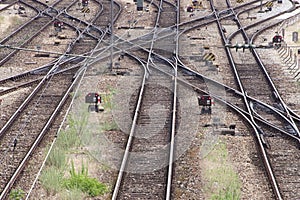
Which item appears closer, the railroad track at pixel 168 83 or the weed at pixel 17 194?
the weed at pixel 17 194

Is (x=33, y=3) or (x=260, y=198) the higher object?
(x=33, y=3)

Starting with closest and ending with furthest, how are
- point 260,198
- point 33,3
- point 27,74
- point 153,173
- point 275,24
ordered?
1. point 260,198
2. point 153,173
3. point 27,74
4. point 275,24
5. point 33,3

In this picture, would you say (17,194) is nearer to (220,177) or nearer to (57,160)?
(57,160)

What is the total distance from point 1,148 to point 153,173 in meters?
4.19

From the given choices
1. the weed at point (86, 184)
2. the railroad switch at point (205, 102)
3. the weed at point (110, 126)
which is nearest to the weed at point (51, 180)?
the weed at point (86, 184)

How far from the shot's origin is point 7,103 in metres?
19.5

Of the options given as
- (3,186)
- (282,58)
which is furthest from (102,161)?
(282,58)

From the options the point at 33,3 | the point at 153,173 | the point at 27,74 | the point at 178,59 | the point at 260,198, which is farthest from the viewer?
the point at 33,3

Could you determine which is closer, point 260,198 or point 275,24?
point 260,198

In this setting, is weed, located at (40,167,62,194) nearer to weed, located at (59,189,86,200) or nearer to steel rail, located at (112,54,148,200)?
weed, located at (59,189,86,200)

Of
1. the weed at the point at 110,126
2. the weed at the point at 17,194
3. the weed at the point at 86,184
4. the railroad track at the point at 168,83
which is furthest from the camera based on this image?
the weed at the point at 110,126

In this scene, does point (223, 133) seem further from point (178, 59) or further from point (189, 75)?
point (178, 59)

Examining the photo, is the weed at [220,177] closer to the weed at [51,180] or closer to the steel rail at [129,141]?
the steel rail at [129,141]

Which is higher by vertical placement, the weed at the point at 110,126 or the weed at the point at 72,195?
the weed at the point at 110,126
